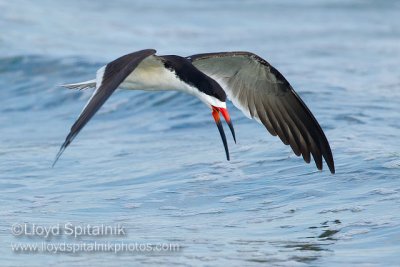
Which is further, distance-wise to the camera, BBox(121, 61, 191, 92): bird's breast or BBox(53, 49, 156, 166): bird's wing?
BBox(121, 61, 191, 92): bird's breast

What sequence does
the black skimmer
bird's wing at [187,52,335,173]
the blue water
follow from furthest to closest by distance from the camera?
bird's wing at [187,52,335,173] < the black skimmer < the blue water

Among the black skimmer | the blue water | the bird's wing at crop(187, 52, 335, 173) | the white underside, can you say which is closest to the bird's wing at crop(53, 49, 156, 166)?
the black skimmer

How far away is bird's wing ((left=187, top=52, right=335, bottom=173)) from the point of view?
10.9 m

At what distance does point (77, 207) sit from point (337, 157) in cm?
326

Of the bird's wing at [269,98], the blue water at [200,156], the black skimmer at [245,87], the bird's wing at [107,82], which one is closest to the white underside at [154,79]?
the black skimmer at [245,87]

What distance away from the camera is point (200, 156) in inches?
493

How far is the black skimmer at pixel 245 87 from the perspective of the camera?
10148 millimetres

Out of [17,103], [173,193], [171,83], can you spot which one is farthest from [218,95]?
[17,103]

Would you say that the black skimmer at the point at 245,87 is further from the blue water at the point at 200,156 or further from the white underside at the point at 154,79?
the blue water at the point at 200,156

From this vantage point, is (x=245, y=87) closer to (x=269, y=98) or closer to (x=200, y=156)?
(x=269, y=98)

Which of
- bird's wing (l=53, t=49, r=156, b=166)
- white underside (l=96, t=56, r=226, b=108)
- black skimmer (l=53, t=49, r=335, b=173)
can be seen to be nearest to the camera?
bird's wing (l=53, t=49, r=156, b=166)

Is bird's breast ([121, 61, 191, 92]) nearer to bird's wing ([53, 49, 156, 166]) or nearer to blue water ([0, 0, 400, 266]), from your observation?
bird's wing ([53, 49, 156, 166])

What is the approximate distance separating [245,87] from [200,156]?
1433 mm

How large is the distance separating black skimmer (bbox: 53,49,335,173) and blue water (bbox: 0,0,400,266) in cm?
46
